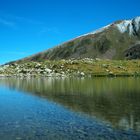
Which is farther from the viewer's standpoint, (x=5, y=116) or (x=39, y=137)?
(x=5, y=116)

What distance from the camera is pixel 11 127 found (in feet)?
111

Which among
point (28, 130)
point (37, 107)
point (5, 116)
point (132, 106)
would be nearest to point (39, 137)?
point (28, 130)

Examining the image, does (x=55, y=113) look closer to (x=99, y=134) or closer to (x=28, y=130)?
(x=28, y=130)

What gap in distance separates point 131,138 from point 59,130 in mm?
7452

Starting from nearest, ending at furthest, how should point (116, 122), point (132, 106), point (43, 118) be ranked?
point (116, 122) → point (43, 118) → point (132, 106)

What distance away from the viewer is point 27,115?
4144cm

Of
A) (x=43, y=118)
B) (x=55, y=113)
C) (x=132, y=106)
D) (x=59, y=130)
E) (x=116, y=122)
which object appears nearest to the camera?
(x=59, y=130)

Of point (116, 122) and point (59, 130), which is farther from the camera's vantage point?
point (116, 122)

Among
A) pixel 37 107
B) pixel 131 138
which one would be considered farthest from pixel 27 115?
pixel 131 138

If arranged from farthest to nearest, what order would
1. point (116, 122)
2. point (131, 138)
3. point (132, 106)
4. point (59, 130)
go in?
point (132, 106) → point (116, 122) → point (59, 130) → point (131, 138)

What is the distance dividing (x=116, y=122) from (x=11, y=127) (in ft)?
38.4

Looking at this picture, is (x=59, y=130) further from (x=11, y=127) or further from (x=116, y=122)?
(x=116, y=122)

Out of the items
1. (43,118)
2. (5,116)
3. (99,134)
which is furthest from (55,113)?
(99,134)

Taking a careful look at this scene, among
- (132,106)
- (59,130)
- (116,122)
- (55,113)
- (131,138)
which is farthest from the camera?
(132,106)
